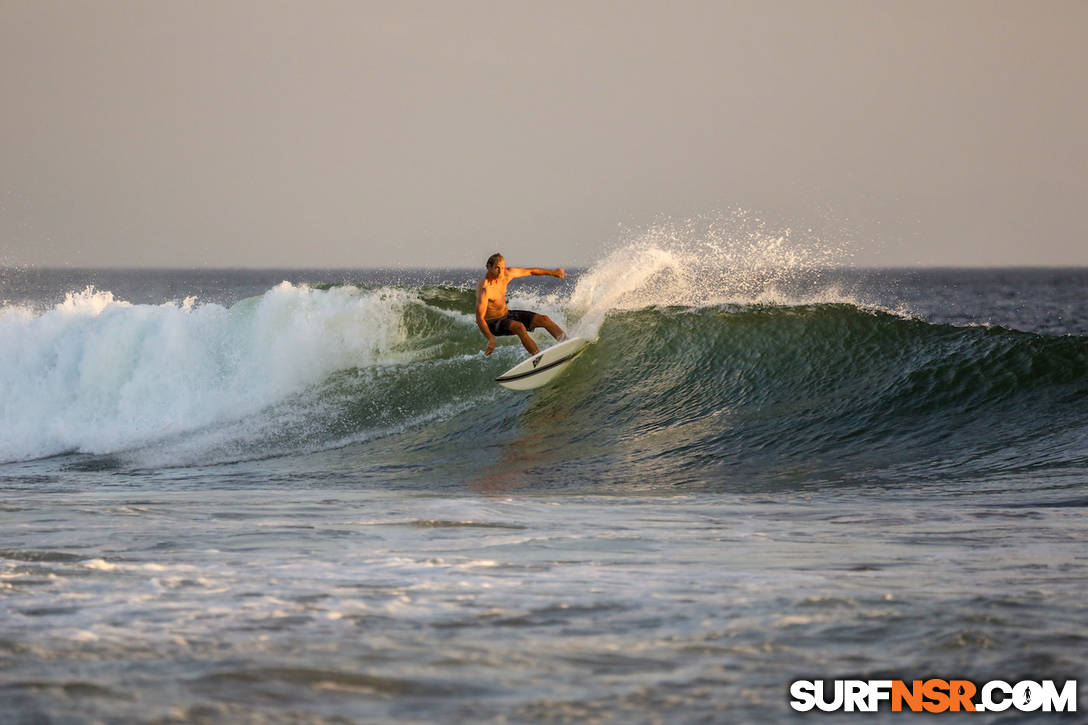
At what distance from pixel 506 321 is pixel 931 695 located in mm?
8652

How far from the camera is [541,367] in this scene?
39.9ft

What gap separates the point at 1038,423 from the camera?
9969 mm

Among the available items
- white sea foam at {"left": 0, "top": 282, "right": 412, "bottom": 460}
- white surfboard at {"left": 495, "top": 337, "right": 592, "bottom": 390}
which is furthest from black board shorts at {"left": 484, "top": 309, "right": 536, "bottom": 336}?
white sea foam at {"left": 0, "top": 282, "right": 412, "bottom": 460}

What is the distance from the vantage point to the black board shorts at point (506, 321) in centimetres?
1161

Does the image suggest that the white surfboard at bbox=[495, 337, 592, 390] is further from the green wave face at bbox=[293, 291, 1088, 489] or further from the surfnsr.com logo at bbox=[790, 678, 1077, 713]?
A: the surfnsr.com logo at bbox=[790, 678, 1077, 713]

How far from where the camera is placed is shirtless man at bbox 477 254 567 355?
1137cm

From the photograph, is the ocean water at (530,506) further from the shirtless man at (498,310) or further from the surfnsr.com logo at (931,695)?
the shirtless man at (498,310)

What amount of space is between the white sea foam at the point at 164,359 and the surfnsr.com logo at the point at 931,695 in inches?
419

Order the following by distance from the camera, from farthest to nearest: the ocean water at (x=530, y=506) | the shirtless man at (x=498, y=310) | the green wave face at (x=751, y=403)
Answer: the shirtless man at (x=498, y=310), the green wave face at (x=751, y=403), the ocean water at (x=530, y=506)

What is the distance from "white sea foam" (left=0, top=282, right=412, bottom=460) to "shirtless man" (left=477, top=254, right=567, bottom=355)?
3.16 metres

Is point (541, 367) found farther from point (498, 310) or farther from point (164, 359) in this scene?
point (164, 359)

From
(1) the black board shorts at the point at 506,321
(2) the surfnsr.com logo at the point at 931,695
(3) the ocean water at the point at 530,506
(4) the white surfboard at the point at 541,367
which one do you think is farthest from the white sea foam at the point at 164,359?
(2) the surfnsr.com logo at the point at 931,695

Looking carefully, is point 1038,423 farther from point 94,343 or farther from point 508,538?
point 94,343

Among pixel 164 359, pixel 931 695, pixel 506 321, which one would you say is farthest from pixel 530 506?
pixel 164 359
